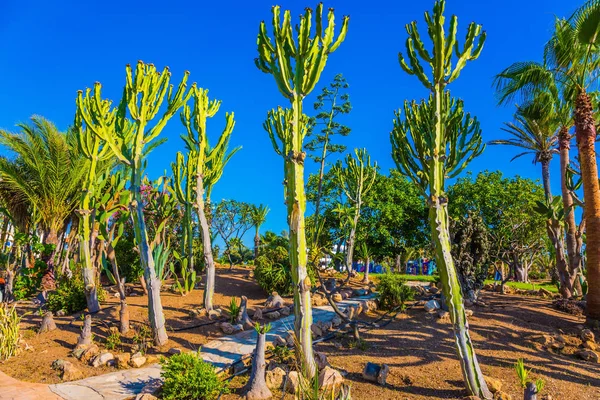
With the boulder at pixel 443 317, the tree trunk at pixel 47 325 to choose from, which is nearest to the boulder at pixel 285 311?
the boulder at pixel 443 317

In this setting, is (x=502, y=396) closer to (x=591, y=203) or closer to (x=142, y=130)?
(x=591, y=203)

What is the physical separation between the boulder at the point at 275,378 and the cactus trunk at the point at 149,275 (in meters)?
2.58

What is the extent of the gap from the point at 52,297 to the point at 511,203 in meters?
20.3

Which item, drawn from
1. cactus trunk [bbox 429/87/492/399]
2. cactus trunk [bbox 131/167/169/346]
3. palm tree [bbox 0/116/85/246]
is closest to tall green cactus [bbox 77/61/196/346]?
cactus trunk [bbox 131/167/169/346]

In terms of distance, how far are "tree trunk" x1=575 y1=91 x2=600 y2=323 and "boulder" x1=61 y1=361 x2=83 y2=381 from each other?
8983 millimetres

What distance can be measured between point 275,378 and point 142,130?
4877 millimetres

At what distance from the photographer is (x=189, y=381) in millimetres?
4633

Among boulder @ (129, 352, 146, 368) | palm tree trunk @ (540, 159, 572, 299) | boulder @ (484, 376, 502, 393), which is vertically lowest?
boulder @ (129, 352, 146, 368)

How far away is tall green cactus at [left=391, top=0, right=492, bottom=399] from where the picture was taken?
4750 mm

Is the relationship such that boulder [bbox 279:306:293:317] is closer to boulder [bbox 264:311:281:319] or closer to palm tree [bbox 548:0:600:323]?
boulder [bbox 264:311:281:319]

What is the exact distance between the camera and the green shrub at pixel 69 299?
9.04 meters

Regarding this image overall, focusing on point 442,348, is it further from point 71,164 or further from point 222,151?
point 71,164

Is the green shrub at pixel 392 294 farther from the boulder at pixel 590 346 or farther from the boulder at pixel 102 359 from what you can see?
the boulder at pixel 102 359

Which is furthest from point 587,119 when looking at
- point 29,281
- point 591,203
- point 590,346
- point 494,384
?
point 29,281
